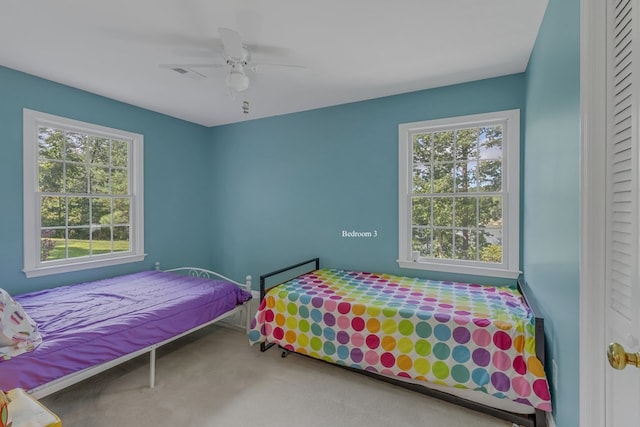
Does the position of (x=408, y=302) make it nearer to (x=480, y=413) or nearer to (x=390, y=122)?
(x=480, y=413)

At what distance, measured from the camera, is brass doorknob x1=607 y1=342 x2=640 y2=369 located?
72 centimetres

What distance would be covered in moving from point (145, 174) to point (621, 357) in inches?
164

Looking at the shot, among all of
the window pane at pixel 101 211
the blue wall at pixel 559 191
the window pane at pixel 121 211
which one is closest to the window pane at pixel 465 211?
the blue wall at pixel 559 191

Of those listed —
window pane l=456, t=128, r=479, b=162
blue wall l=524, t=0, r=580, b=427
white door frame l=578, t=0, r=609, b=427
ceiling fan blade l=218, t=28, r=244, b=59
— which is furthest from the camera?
window pane l=456, t=128, r=479, b=162

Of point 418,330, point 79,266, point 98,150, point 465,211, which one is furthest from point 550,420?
point 98,150

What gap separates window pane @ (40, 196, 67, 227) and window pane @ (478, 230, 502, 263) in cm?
418

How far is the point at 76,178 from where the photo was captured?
3084mm

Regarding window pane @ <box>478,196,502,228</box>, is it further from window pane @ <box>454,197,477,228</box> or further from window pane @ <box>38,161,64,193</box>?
window pane @ <box>38,161,64,193</box>

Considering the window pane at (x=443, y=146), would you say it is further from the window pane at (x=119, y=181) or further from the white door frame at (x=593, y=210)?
the window pane at (x=119, y=181)

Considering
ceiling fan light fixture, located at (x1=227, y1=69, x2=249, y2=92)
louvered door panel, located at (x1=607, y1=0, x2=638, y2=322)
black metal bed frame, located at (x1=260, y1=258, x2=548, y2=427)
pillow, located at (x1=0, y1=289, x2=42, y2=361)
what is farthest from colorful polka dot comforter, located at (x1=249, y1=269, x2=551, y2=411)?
ceiling fan light fixture, located at (x1=227, y1=69, x2=249, y2=92)

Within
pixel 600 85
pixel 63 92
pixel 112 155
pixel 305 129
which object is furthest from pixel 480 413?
pixel 63 92

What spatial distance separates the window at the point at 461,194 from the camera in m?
2.68

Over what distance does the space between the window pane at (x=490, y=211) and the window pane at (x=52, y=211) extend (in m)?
4.17

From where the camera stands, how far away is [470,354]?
6.19ft
